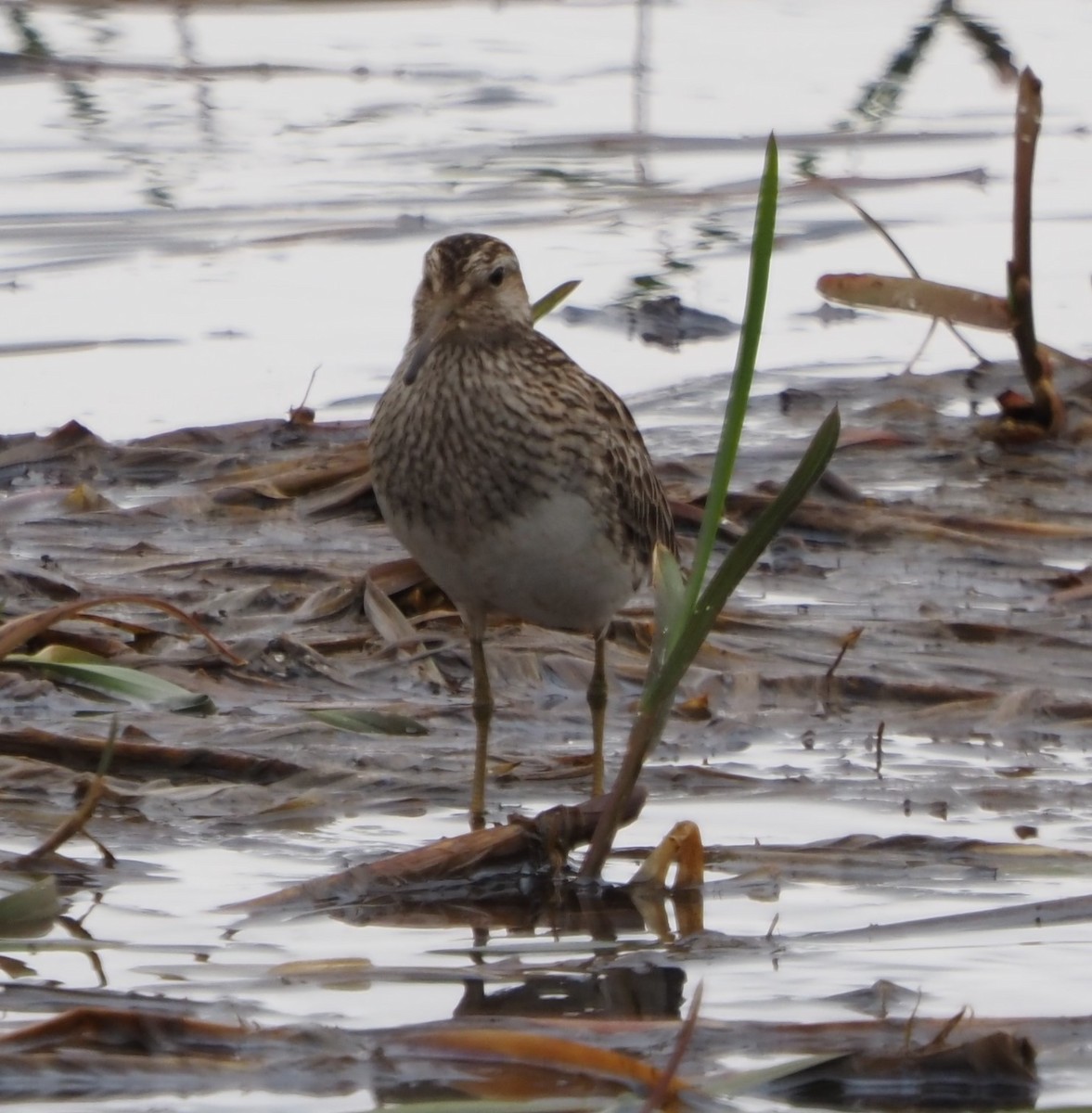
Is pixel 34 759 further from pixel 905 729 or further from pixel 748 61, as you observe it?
pixel 748 61

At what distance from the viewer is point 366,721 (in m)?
6.11

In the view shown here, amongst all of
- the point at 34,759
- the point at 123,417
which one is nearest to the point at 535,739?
the point at 34,759

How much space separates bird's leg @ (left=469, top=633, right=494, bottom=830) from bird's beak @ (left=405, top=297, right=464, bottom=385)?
75 centimetres

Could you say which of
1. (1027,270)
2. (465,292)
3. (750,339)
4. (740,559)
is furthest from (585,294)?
(750,339)

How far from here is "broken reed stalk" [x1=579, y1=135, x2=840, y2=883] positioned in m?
4.04

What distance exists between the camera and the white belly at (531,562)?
584 cm

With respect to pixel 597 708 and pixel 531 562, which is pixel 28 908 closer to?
pixel 531 562

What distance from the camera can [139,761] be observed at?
5.84m

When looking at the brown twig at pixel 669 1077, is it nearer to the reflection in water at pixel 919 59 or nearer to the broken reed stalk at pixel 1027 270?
the broken reed stalk at pixel 1027 270

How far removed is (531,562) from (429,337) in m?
0.59

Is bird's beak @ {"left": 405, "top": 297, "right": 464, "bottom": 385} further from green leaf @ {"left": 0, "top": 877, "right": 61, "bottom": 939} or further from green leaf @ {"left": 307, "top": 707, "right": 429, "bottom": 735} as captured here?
green leaf @ {"left": 0, "top": 877, "right": 61, "bottom": 939}

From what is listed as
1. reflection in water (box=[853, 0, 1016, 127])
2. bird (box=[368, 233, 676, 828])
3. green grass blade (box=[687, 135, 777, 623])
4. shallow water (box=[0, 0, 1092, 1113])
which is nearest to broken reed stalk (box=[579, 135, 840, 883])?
green grass blade (box=[687, 135, 777, 623])

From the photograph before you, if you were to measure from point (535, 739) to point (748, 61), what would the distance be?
11.6 m

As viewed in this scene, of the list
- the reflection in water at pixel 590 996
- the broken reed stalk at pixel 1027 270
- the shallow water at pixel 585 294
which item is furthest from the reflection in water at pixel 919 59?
the reflection in water at pixel 590 996
